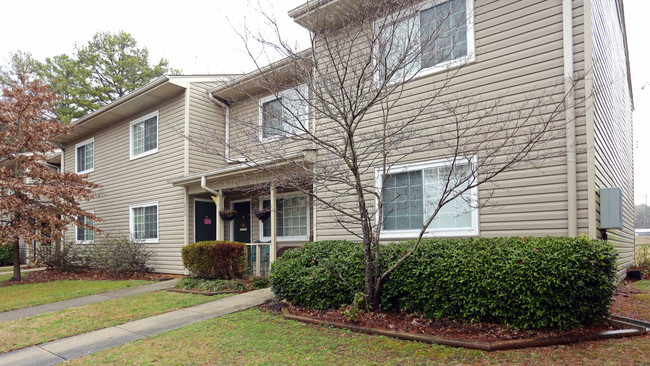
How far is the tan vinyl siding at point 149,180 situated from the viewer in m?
12.8

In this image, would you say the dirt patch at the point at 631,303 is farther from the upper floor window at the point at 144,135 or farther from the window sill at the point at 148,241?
the upper floor window at the point at 144,135

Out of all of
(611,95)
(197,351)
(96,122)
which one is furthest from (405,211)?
(96,122)

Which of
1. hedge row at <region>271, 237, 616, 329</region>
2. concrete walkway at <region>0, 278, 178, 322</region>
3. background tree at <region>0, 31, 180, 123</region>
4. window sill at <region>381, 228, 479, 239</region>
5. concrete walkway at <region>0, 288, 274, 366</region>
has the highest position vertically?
background tree at <region>0, 31, 180, 123</region>

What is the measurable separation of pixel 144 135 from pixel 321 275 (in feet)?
Result: 34.3

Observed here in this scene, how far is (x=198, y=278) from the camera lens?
9.97m

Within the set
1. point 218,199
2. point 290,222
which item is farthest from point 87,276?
point 290,222

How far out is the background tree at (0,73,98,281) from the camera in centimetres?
1202

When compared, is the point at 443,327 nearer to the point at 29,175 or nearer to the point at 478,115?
the point at 478,115

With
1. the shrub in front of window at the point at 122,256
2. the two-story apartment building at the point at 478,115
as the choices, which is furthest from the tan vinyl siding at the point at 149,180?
the two-story apartment building at the point at 478,115

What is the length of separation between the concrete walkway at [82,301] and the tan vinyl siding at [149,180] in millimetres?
2005

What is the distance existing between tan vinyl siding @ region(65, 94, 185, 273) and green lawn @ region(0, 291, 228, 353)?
404 centimetres

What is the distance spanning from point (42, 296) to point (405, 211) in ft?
28.1

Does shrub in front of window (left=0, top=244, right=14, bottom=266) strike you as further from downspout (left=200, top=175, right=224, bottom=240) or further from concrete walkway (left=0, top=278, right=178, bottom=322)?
downspout (left=200, top=175, right=224, bottom=240)

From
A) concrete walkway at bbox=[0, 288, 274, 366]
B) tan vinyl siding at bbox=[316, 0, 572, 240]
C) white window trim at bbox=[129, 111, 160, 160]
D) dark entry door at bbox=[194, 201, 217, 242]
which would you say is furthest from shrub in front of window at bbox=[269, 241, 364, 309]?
white window trim at bbox=[129, 111, 160, 160]
